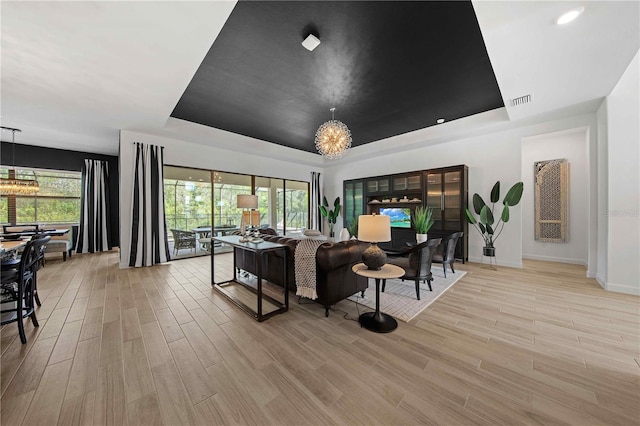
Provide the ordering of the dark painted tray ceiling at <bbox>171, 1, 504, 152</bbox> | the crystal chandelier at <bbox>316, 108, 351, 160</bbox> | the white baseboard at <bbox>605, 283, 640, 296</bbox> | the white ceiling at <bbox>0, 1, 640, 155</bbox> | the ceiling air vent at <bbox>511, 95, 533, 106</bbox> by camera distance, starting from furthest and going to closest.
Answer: the crystal chandelier at <bbox>316, 108, 351, 160</bbox>, the ceiling air vent at <bbox>511, 95, 533, 106</bbox>, the white baseboard at <bbox>605, 283, 640, 296</bbox>, the dark painted tray ceiling at <bbox>171, 1, 504, 152</bbox>, the white ceiling at <bbox>0, 1, 640, 155</bbox>

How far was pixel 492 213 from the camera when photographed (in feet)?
15.7

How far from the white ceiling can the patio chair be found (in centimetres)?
271

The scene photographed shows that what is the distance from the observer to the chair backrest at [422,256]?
2.98m

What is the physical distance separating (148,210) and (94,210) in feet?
9.33

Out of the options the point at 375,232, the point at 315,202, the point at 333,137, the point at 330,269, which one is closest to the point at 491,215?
the point at 333,137

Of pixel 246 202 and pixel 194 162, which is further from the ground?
pixel 194 162

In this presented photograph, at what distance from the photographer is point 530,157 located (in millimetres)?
5352

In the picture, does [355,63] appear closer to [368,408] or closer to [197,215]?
[368,408]

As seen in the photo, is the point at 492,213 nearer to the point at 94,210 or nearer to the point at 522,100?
the point at 522,100

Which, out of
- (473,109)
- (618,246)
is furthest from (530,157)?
(618,246)

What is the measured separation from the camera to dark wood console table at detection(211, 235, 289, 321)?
2.43 metres

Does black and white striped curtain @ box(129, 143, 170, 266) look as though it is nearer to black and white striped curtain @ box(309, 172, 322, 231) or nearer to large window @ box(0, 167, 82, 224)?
large window @ box(0, 167, 82, 224)

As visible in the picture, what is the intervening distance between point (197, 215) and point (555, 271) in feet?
26.0

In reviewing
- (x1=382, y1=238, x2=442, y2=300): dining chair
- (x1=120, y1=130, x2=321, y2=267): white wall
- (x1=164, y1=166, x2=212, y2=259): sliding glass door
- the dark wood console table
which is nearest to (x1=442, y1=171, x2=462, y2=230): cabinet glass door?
(x1=382, y1=238, x2=442, y2=300): dining chair
